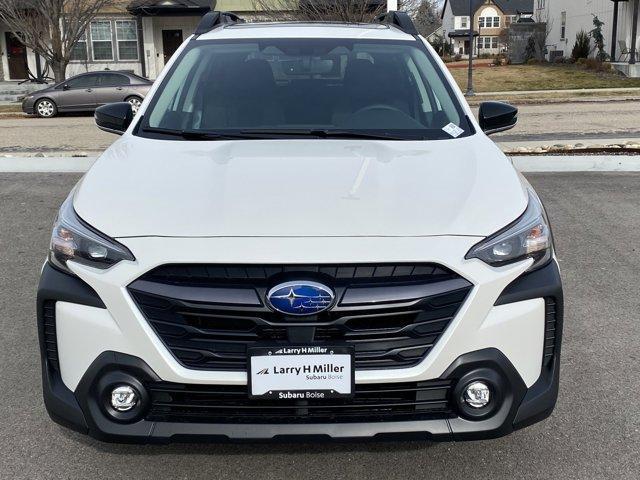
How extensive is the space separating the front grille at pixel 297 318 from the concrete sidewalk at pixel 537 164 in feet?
21.8

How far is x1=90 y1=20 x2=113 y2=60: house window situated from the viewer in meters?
32.0

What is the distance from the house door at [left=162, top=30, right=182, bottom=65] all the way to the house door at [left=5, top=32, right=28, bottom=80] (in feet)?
20.5

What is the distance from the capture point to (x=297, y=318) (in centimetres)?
238

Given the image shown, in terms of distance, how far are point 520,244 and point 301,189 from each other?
2.74ft

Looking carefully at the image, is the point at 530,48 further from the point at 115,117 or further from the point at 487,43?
the point at 115,117

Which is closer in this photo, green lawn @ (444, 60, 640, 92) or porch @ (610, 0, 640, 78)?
green lawn @ (444, 60, 640, 92)

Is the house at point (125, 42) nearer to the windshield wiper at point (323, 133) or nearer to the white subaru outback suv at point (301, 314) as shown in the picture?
the windshield wiper at point (323, 133)

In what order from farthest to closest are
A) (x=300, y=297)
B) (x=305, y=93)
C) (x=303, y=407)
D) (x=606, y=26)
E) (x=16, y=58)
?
(x=606, y=26), (x=16, y=58), (x=305, y=93), (x=303, y=407), (x=300, y=297)

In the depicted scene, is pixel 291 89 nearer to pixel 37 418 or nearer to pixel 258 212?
pixel 258 212

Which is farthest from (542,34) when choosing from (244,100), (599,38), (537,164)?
(244,100)

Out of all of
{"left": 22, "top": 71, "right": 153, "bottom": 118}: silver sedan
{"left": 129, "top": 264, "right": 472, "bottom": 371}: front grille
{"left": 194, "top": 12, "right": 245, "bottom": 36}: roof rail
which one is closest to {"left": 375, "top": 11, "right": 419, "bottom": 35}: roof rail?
{"left": 194, "top": 12, "right": 245, "bottom": 36}: roof rail

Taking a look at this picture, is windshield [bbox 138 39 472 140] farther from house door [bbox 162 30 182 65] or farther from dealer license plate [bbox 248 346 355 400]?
house door [bbox 162 30 182 65]

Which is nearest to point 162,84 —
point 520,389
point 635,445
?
point 520,389

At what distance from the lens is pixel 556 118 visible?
1542cm
